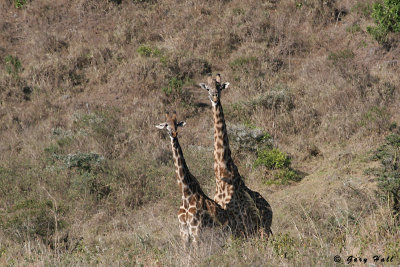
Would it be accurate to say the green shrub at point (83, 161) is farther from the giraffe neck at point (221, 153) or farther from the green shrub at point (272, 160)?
the giraffe neck at point (221, 153)

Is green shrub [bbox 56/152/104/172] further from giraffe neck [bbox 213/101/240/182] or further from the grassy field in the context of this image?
giraffe neck [bbox 213/101/240/182]

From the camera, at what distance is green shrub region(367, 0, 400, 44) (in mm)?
15078

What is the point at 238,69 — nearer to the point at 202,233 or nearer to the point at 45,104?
the point at 45,104

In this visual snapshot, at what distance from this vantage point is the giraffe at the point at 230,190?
691cm

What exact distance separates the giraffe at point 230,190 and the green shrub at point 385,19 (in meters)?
10.2

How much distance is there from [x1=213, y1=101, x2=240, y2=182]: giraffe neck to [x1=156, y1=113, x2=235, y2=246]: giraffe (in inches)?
24.4

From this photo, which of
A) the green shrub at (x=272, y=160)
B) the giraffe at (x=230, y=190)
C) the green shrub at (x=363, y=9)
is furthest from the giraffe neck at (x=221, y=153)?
the green shrub at (x=363, y=9)

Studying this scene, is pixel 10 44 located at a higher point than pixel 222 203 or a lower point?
lower

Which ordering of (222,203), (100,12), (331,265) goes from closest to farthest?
(331,265) < (222,203) < (100,12)

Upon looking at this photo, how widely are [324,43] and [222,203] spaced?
1176cm

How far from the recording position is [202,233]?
6293mm

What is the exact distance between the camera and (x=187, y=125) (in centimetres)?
1423

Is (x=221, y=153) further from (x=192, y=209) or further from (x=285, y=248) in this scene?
(x=285, y=248)

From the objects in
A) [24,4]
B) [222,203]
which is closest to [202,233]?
[222,203]
